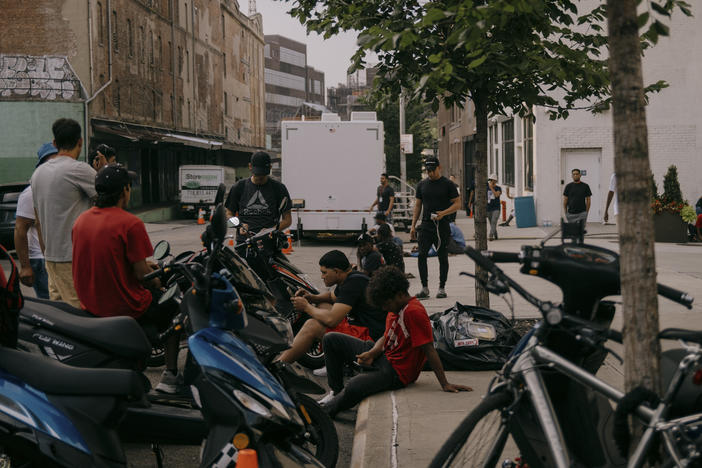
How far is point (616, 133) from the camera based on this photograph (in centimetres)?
300

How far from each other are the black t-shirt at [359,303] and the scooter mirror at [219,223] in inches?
102

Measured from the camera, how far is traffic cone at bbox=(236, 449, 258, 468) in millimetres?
3230

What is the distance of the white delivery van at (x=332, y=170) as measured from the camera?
65.8 ft

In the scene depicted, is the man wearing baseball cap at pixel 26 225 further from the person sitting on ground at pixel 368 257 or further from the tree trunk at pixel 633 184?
the tree trunk at pixel 633 184

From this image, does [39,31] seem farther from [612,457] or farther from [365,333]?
[612,457]

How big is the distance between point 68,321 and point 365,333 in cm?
286

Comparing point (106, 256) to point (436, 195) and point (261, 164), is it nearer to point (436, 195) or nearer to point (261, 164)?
point (261, 164)

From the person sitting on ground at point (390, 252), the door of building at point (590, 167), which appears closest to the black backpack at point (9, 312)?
the person sitting on ground at point (390, 252)

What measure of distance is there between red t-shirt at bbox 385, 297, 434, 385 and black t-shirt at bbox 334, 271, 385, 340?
0.49 meters

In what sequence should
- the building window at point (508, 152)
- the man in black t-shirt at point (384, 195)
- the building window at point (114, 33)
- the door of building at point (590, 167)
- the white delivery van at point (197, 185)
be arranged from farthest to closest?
1. the building window at point (114, 33)
2. the white delivery van at point (197, 185)
3. the building window at point (508, 152)
4. the door of building at point (590, 167)
5. the man in black t-shirt at point (384, 195)

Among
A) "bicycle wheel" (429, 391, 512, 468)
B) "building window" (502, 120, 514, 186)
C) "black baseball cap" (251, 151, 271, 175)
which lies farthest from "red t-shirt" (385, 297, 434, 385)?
"building window" (502, 120, 514, 186)

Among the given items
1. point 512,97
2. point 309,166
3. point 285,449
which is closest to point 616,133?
point 285,449

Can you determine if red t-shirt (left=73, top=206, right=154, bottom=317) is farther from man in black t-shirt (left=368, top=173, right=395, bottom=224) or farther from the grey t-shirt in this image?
→ man in black t-shirt (left=368, top=173, right=395, bottom=224)

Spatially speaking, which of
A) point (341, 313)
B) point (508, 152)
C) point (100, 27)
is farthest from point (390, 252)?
point (100, 27)
